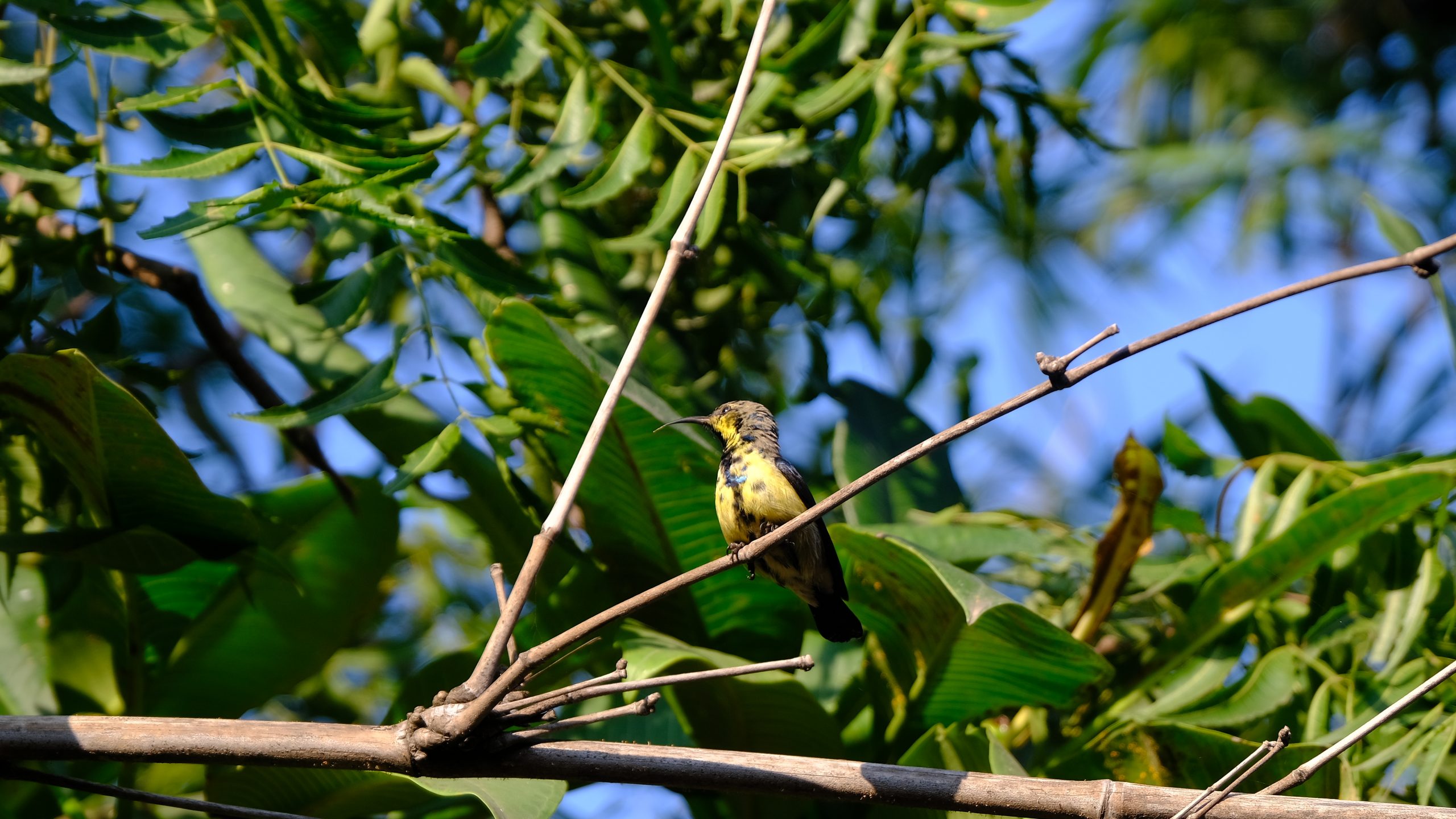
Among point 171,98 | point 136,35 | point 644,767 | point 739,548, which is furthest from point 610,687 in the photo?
point 136,35

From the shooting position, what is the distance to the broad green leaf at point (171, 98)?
241 centimetres

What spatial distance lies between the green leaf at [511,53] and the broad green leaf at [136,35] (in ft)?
2.00

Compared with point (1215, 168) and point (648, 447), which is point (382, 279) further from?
point (1215, 168)

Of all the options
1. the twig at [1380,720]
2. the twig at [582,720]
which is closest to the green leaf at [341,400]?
Answer: the twig at [582,720]

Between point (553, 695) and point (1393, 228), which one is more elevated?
point (1393, 228)

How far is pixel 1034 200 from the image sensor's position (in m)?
3.70

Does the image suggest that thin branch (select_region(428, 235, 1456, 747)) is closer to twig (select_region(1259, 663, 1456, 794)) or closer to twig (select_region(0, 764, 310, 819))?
twig (select_region(0, 764, 310, 819))

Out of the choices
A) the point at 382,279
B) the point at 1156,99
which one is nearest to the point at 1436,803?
the point at 382,279

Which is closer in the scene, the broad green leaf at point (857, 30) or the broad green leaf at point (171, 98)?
the broad green leaf at point (171, 98)

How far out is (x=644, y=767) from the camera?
169 centimetres

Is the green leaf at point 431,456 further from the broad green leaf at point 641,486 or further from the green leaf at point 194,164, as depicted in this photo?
the green leaf at point 194,164

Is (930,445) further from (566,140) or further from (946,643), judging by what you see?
(566,140)

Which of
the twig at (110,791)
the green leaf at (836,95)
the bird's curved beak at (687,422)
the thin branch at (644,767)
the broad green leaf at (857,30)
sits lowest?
the twig at (110,791)

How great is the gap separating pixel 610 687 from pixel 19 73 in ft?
6.13
